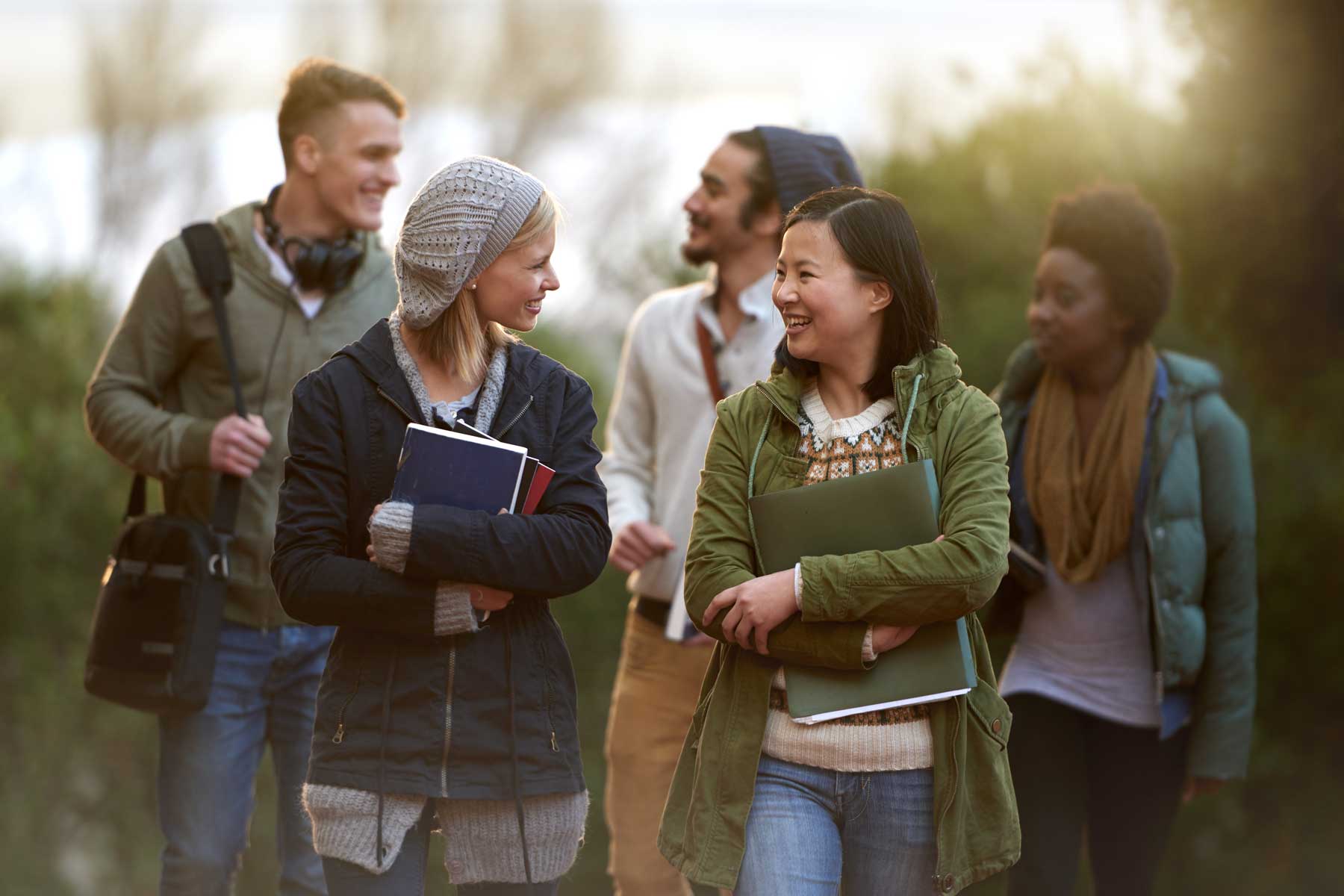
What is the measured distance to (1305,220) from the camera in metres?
5.80

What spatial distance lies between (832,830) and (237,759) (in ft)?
5.75

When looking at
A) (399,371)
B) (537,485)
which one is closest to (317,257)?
(399,371)

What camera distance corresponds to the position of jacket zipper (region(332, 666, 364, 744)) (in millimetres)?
2859

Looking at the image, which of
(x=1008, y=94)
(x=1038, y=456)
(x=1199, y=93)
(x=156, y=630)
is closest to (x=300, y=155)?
(x=156, y=630)

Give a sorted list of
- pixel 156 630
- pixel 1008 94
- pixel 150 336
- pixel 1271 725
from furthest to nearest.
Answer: pixel 1008 94 < pixel 1271 725 < pixel 150 336 < pixel 156 630

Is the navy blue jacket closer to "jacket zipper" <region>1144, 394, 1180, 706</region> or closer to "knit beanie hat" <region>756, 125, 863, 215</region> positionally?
"knit beanie hat" <region>756, 125, 863, 215</region>

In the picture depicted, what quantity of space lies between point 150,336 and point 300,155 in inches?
26.1

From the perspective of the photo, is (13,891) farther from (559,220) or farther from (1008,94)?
(1008,94)

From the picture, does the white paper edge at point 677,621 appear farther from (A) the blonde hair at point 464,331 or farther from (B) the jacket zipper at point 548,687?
(A) the blonde hair at point 464,331

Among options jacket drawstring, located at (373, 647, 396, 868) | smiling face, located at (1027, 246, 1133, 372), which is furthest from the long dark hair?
smiling face, located at (1027, 246, 1133, 372)

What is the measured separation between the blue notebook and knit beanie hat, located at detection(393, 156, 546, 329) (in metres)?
0.28

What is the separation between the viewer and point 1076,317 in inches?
171

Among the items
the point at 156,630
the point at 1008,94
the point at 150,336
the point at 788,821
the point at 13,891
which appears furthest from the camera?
the point at 1008,94

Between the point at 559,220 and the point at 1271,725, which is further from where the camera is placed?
the point at 1271,725
